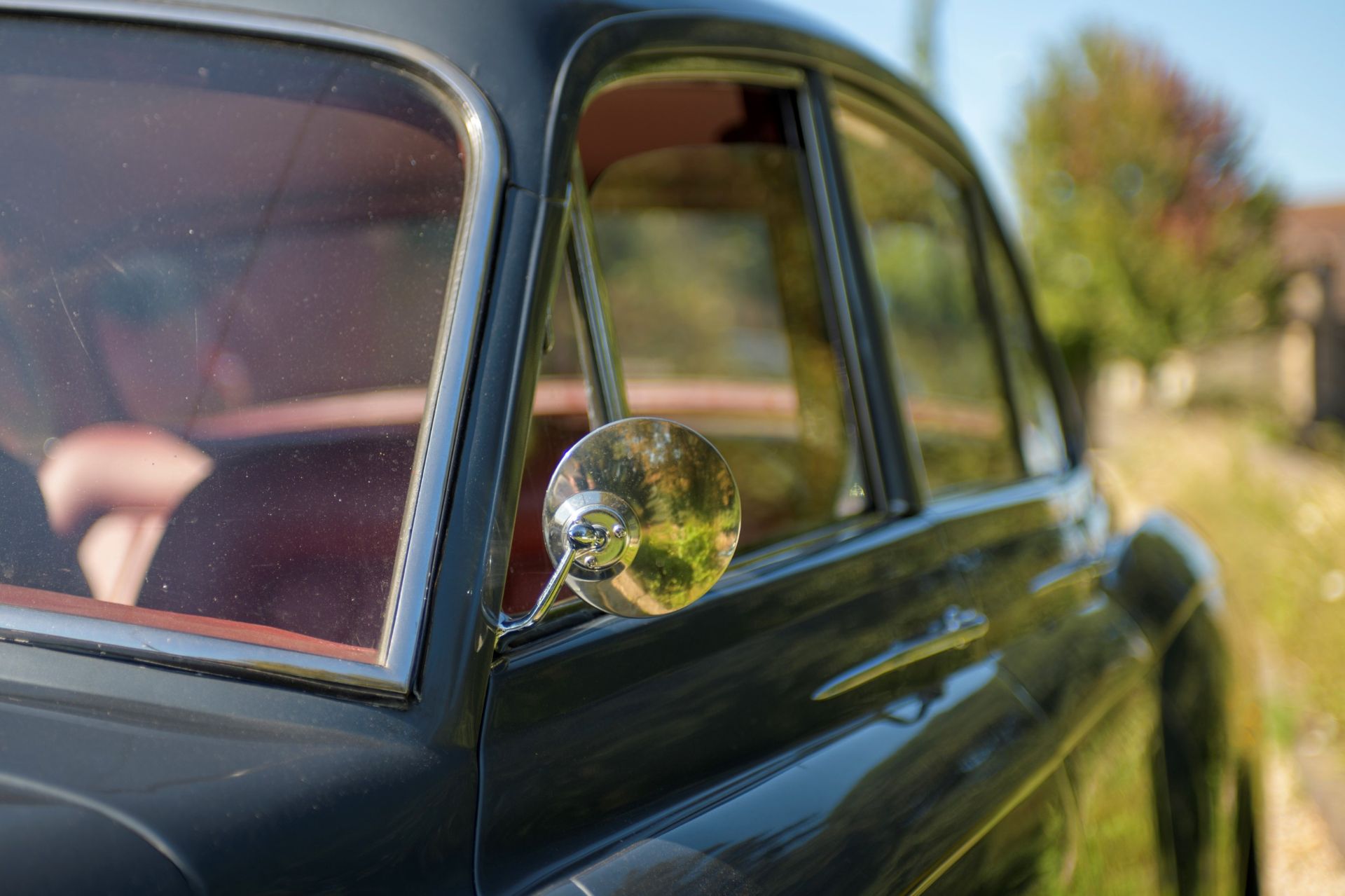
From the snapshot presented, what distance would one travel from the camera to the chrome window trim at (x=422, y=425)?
3.31 feet

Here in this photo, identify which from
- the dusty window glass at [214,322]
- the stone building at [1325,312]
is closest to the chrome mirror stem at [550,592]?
the dusty window glass at [214,322]

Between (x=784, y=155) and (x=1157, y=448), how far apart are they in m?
10.4

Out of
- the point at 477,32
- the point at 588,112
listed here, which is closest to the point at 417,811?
the point at 477,32

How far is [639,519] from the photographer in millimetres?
1079

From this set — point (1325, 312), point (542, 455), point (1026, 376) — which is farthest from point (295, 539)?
point (1325, 312)

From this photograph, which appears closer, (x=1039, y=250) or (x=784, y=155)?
(x=784, y=155)

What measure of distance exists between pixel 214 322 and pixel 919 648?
103 centimetres

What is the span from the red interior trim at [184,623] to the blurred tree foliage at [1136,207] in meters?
21.3

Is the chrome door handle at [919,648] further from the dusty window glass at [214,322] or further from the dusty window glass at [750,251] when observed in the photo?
the dusty window glass at [214,322]

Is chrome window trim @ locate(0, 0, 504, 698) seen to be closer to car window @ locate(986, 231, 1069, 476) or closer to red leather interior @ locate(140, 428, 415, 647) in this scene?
red leather interior @ locate(140, 428, 415, 647)

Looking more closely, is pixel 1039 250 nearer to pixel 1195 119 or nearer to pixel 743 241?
pixel 1195 119

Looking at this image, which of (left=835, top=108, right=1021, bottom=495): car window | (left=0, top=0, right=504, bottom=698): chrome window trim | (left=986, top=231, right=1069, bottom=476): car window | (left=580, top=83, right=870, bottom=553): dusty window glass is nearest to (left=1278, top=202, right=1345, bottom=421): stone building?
(left=580, top=83, right=870, bottom=553): dusty window glass

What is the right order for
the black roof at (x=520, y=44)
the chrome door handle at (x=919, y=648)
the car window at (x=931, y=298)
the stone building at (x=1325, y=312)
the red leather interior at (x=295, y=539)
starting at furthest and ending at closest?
the stone building at (x=1325, y=312) → the car window at (x=931, y=298) → the chrome door handle at (x=919, y=648) → the black roof at (x=520, y=44) → the red leather interior at (x=295, y=539)

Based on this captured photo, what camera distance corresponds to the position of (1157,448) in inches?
447
